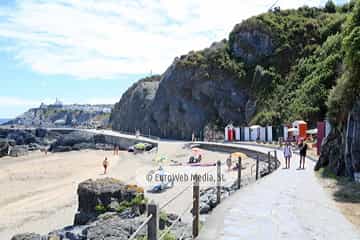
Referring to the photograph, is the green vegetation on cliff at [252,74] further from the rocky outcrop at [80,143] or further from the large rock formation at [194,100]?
the rocky outcrop at [80,143]

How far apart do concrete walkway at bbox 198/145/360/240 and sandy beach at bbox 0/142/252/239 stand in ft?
9.01

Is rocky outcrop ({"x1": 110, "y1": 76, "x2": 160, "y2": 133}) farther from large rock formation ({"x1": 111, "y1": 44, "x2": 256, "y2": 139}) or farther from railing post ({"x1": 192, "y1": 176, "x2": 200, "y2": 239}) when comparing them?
railing post ({"x1": 192, "y1": 176, "x2": 200, "y2": 239})

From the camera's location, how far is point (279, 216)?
10789 mm

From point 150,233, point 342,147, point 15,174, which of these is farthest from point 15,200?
point 150,233

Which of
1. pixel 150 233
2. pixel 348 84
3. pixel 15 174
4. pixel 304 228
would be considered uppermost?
pixel 348 84

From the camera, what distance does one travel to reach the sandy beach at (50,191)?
Result: 2053 centimetres

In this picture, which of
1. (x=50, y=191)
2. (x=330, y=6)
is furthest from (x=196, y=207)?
(x=330, y=6)

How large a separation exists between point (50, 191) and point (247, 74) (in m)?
40.7

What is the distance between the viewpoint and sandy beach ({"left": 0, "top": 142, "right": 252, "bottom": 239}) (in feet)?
67.4

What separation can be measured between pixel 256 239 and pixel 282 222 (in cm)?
170

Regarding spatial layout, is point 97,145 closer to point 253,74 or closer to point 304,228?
point 253,74

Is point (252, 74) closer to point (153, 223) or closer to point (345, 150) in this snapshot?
point (345, 150)

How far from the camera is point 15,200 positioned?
2831 cm

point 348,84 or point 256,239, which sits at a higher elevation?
point 348,84
